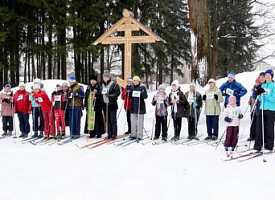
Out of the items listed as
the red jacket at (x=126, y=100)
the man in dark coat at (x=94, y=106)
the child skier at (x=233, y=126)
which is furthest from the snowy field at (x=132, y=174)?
the red jacket at (x=126, y=100)

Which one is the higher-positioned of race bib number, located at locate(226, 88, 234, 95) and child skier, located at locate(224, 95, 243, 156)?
race bib number, located at locate(226, 88, 234, 95)

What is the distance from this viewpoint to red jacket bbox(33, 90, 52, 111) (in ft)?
25.1

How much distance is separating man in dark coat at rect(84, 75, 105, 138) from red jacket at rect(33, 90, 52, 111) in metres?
1.04

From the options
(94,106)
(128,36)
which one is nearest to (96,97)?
(94,106)

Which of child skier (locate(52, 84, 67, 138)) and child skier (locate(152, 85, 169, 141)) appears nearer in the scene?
child skier (locate(152, 85, 169, 141))

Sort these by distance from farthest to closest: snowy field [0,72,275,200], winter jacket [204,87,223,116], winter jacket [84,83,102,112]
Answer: winter jacket [84,83,102,112] → winter jacket [204,87,223,116] → snowy field [0,72,275,200]

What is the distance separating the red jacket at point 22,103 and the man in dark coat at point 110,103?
7.62 feet

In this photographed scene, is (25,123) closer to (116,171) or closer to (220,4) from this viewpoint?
(116,171)

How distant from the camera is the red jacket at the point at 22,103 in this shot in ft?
26.6

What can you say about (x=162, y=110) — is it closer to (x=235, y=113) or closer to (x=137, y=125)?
(x=137, y=125)

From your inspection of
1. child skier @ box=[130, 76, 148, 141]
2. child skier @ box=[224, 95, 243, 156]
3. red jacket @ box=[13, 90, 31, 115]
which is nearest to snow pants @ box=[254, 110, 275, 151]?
child skier @ box=[224, 95, 243, 156]

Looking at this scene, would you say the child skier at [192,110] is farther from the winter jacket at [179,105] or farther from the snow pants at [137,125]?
the snow pants at [137,125]

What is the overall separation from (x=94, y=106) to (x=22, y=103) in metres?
2.21

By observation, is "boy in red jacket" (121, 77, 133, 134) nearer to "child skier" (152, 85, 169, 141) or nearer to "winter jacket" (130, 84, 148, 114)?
"winter jacket" (130, 84, 148, 114)
